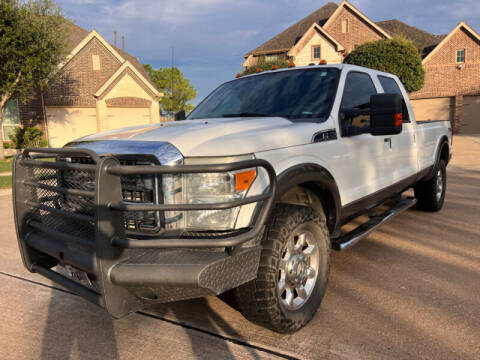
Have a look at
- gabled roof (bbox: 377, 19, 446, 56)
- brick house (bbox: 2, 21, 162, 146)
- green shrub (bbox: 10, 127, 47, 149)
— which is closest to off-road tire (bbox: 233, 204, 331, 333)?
green shrub (bbox: 10, 127, 47, 149)

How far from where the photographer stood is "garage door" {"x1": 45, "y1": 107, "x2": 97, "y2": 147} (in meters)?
21.3

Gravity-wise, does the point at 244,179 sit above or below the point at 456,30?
below

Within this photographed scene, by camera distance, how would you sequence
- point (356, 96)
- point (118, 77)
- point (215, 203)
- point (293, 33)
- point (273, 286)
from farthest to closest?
1. point (293, 33)
2. point (118, 77)
3. point (356, 96)
4. point (273, 286)
5. point (215, 203)

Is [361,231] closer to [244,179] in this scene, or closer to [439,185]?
[244,179]

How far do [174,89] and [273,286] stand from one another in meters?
49.0

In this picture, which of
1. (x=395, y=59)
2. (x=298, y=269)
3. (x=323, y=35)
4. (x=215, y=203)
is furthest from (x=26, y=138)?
(x=323, y=35)

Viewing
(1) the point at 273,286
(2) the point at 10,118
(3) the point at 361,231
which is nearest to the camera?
(1) the point at 273,286

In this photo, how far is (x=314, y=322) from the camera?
2.68 meters

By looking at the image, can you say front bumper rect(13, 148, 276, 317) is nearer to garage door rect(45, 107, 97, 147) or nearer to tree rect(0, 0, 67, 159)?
tree rect(0, 0, 67, 159)

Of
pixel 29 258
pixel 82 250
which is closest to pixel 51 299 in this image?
pixel 29 258

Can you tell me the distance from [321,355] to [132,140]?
1723 millimetres

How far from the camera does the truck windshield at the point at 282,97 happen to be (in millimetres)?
3199

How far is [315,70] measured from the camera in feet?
11.7

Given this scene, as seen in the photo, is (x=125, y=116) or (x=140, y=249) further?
(x=125, y=116)
